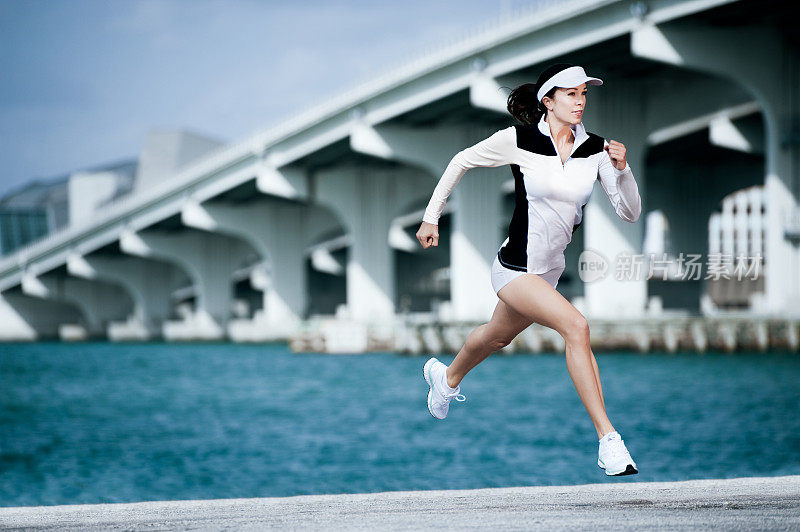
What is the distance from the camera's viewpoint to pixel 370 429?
30.0m

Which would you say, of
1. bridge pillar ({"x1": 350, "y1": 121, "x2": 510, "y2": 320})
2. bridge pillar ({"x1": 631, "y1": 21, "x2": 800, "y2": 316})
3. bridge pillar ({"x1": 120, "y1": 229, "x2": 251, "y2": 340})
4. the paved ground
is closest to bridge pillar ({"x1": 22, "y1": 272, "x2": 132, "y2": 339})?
bridge pillar ({"x1": 120, "y1": 229, "x2": 251, "y2": 340})

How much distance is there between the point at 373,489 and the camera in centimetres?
2127

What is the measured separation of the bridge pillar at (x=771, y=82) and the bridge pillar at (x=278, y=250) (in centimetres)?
3713

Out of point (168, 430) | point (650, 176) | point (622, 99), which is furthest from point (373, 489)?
point (650, 176)

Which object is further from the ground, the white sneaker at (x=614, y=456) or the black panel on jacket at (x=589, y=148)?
the black panel on jacket at (x=589, y=148)

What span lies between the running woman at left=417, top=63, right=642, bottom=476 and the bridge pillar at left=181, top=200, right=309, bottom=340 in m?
64.9

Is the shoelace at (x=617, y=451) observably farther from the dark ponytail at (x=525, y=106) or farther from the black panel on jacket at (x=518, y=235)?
the dark ponytail at (x=525, y=106)

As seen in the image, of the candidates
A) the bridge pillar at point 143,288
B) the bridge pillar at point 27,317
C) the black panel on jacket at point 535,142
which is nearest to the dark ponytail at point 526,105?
the black panel on jacket at point 535,142

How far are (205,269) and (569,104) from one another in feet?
251

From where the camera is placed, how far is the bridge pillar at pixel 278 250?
233ft

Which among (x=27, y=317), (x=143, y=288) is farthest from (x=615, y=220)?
(x=27, y=317)

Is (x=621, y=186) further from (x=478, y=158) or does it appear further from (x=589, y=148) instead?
(x=478, y=158)

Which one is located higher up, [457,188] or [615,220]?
[457,188]

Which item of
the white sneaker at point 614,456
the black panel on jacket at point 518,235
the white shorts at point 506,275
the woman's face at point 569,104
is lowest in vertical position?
the white sneaker at point 614,456
